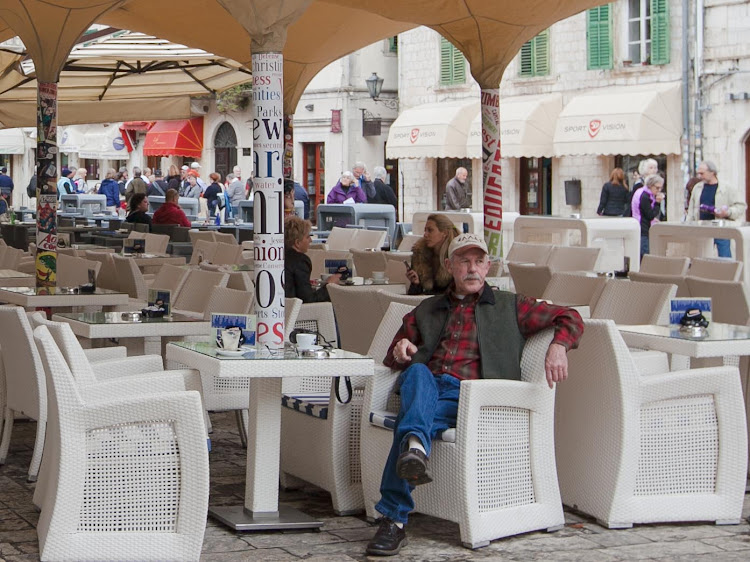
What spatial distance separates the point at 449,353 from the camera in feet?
20.0

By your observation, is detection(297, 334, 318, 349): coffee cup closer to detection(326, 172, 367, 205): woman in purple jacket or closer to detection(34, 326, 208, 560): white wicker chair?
detection(34, 326, 208, 560): white wicker chair

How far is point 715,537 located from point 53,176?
7.54 m

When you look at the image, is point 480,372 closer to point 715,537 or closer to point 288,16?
point 715,537

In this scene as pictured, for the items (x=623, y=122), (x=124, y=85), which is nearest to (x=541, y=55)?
(x=623, y=122)

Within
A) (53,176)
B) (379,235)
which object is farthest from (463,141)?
(53,176)

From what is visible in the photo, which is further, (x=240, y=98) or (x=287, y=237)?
(x=240, y=98)

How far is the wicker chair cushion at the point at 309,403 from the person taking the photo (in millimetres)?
6453

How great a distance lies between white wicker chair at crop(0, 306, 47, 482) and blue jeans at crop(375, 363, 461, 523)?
1.98 metres

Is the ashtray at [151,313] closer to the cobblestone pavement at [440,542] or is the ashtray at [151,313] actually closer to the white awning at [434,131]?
the cobblestone pavement at [440,542]

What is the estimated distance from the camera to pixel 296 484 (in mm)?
6938

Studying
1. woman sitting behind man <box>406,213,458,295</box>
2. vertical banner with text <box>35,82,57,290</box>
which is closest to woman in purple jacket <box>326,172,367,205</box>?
vertical banner with text <box>35,82,57,290</box>

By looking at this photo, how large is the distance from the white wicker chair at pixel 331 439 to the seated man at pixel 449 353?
297 mm

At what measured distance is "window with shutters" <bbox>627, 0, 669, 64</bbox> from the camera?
87.9 feet

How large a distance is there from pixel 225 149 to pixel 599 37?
50.2ft
